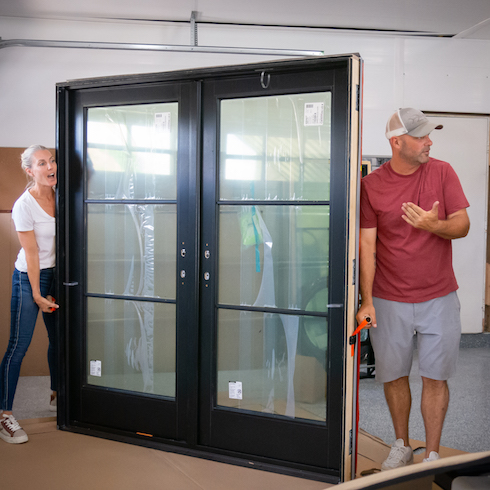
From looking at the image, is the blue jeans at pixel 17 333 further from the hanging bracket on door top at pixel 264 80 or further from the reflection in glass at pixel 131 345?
the hanging bracket on door top at pixel 264 80

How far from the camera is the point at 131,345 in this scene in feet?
9.76

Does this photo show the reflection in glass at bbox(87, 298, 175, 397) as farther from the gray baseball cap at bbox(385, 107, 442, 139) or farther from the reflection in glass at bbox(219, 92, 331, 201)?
the gray baseball cap at bbox(385, 107, 442, 139)

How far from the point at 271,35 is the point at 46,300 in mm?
3101

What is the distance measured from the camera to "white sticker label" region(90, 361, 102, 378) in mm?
3021

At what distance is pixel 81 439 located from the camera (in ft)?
9.50

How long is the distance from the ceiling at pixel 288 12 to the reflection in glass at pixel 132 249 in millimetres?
2019

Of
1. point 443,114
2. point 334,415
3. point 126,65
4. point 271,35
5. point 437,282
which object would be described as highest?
point 271,35

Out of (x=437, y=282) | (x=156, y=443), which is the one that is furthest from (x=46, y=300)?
(x=437, y=282)

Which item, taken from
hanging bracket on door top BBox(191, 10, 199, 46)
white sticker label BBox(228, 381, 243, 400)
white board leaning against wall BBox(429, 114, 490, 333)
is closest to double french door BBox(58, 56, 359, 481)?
white sticker label BBox(228, 381, 243, 400)

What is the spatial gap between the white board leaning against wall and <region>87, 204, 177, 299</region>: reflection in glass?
10.7ft

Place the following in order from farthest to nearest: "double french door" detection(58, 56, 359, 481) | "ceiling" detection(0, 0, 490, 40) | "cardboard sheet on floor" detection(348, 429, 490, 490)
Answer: "ceiling" detection(0, 0, 490, 40), "double french door" detection(58, 56, 359, 481), "cardboard sheet on floor" detection(348, 429, 490, 490)

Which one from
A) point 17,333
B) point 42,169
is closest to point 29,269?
point 17,333

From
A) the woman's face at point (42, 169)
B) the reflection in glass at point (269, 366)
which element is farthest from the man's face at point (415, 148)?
the woman's face at point (42, 169)

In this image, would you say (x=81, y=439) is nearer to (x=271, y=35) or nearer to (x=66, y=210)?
(x=66, y=210)
